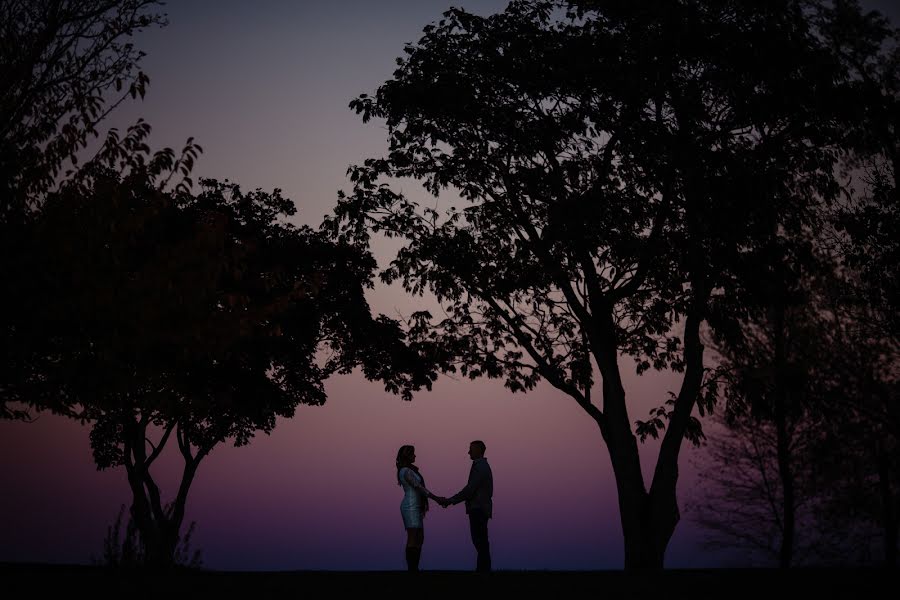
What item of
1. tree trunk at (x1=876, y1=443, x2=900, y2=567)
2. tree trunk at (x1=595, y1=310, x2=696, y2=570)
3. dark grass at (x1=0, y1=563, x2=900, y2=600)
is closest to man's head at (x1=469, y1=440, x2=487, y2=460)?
dark grass at (x1=0, y1=563, x2=900, y2=600)

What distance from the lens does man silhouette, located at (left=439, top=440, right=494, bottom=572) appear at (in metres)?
17.0

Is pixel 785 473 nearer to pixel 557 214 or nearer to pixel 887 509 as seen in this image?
pixel 887 509

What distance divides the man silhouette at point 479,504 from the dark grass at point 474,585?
2.53m

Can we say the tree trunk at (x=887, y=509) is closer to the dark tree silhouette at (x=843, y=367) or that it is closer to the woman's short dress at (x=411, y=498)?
the dark tree silhouette at (x=843, y=367)

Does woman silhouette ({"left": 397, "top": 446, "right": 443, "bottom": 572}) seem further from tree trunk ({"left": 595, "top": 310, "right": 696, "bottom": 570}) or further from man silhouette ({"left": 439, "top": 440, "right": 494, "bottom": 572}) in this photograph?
tree trunk ({"left": 595, "top": 310, "right": 696, "bottom": 570})

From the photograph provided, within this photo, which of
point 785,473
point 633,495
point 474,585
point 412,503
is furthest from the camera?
point 785,473

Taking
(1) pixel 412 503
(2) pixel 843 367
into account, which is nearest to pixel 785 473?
(2) pixel 843 367

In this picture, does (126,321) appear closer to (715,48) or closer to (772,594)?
(772,594)

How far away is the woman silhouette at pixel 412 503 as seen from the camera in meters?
16.8

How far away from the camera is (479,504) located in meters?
17.0

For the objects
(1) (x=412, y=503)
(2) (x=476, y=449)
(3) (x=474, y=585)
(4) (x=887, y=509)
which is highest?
(2) (x=476, y=449)

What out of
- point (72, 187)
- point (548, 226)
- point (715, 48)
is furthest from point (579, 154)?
point (72, 187)

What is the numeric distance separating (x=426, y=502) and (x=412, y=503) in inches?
12.8

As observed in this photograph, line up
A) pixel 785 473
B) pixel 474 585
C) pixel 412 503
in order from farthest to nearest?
pixel 785 473
pixel 412 503
pixel 474 585
